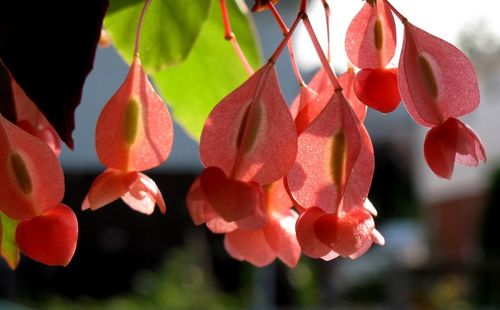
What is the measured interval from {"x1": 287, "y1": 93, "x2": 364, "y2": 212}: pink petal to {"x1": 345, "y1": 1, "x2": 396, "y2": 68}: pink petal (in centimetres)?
5

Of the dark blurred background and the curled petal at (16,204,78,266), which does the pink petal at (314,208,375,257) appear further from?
the dark blurred background

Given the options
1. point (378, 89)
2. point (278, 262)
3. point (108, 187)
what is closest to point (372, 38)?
point (378, 89)

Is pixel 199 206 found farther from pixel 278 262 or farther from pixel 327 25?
pixel 278 262

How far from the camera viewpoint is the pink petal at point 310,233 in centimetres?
32

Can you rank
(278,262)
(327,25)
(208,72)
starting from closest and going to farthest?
1. (327,25)
2. (208,72)
3. (278,262)

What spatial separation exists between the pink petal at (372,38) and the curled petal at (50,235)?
5.8 inches

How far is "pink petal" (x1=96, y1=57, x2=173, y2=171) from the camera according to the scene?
360mm

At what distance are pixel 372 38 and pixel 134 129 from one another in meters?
0.11

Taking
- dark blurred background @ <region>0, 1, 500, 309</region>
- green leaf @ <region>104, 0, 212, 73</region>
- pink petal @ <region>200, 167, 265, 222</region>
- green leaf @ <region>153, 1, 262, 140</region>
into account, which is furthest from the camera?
dark blurred background @ <region>0, 1, 500, 309</region>

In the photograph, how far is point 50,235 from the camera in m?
0.32

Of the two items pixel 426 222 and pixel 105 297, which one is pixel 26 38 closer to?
pixel 105 297

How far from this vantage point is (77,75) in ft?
1.10

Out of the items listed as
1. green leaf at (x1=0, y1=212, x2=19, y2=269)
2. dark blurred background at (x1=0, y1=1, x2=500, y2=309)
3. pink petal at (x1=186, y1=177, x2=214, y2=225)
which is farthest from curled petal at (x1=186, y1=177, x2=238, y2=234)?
dark blurred background at (x1=0, y1=1, x2=500, y2=309)

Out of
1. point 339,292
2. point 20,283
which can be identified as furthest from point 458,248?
point 20,283
